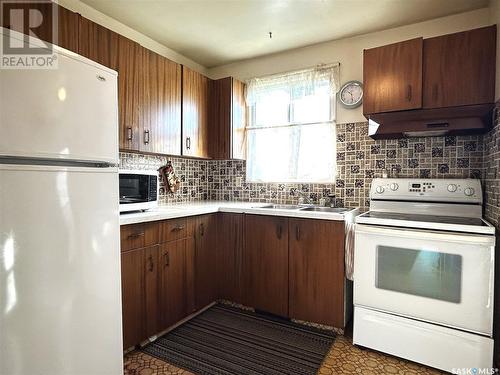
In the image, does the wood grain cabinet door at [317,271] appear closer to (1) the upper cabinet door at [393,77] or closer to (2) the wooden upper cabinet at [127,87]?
(1) the upper cabinet door at [393,77]

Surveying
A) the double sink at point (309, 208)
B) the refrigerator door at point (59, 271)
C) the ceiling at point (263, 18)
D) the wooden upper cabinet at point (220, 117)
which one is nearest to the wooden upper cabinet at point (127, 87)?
the ceiling at point (263, 18)

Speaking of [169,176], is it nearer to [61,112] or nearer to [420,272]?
[61,112]

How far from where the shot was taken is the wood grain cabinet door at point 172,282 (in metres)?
2.08

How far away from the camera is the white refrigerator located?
106cm

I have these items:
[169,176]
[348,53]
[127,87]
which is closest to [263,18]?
[348,53]

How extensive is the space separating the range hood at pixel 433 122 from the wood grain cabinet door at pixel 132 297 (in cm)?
199

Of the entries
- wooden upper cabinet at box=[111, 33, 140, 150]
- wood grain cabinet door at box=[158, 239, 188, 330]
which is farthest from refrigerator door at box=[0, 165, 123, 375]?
wooden upper cabinet at box=[111, 33, 140, 150]

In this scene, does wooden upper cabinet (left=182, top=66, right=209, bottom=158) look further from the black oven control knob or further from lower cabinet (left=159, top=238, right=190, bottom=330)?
the black oven control knob

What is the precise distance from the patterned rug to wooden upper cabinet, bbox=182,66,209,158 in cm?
150

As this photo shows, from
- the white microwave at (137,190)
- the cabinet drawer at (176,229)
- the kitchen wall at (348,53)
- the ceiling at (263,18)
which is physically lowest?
the cabinet drawer at (176,229)

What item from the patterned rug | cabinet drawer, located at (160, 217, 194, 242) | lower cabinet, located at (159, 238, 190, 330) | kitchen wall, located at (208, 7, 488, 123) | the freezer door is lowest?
the patterned rug

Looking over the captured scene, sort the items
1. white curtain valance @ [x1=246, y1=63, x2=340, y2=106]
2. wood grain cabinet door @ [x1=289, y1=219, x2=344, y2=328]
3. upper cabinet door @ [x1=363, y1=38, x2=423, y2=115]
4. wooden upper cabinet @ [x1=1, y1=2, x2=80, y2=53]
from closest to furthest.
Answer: wooden upper cabinet @ [x1=1, y1=2, x2=80, y2=53] → upper cabinet door @ [x1=363, y1=38, x2=423, y2=115] → wood grain cabinet door @ [x1=289, y1=219, x2=344, y2=328] → white curtain valance @ [x1=246, y1=63, x2=340, y2=106]

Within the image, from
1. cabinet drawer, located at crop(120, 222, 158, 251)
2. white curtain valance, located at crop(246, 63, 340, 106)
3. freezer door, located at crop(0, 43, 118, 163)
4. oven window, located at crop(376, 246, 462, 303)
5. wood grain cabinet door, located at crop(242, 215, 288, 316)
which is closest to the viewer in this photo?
freezer door, located at crop(0, 43, 118, 163)

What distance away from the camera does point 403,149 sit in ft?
7.85
